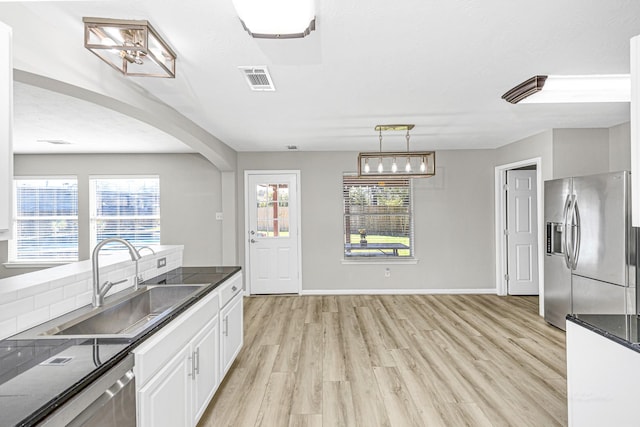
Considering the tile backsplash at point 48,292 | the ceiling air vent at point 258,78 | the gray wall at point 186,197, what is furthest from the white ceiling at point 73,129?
the tile backsplash at point 48,292

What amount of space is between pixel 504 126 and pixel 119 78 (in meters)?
4.07

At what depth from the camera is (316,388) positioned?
2.70 meters

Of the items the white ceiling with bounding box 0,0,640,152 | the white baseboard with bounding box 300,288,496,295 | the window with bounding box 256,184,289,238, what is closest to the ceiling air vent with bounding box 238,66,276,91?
the white ceiling with bounding box 0,0,640,152

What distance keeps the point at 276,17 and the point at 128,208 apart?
5419 millimetres

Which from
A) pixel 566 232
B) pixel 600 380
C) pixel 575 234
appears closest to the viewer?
pixel 600 380

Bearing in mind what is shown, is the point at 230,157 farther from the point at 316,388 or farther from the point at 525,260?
the point at 525,260

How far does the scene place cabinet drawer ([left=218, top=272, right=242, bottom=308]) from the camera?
2.66 metres

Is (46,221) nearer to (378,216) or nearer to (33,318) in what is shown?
(33,318)

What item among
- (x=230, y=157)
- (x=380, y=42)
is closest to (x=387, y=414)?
(x=380, y=42)

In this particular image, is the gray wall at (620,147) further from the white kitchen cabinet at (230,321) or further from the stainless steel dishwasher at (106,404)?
the stainless steel dishwasher at (106,404)

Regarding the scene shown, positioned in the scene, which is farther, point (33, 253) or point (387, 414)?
point (33, 253)

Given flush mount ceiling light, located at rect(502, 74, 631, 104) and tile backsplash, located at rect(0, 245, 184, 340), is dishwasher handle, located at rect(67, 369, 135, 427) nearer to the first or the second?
tile backsplash, located at rect(0, 245, 184, 340)

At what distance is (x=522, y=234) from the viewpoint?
5508 mm

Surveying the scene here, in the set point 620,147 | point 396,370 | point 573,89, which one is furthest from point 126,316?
point 620,147
